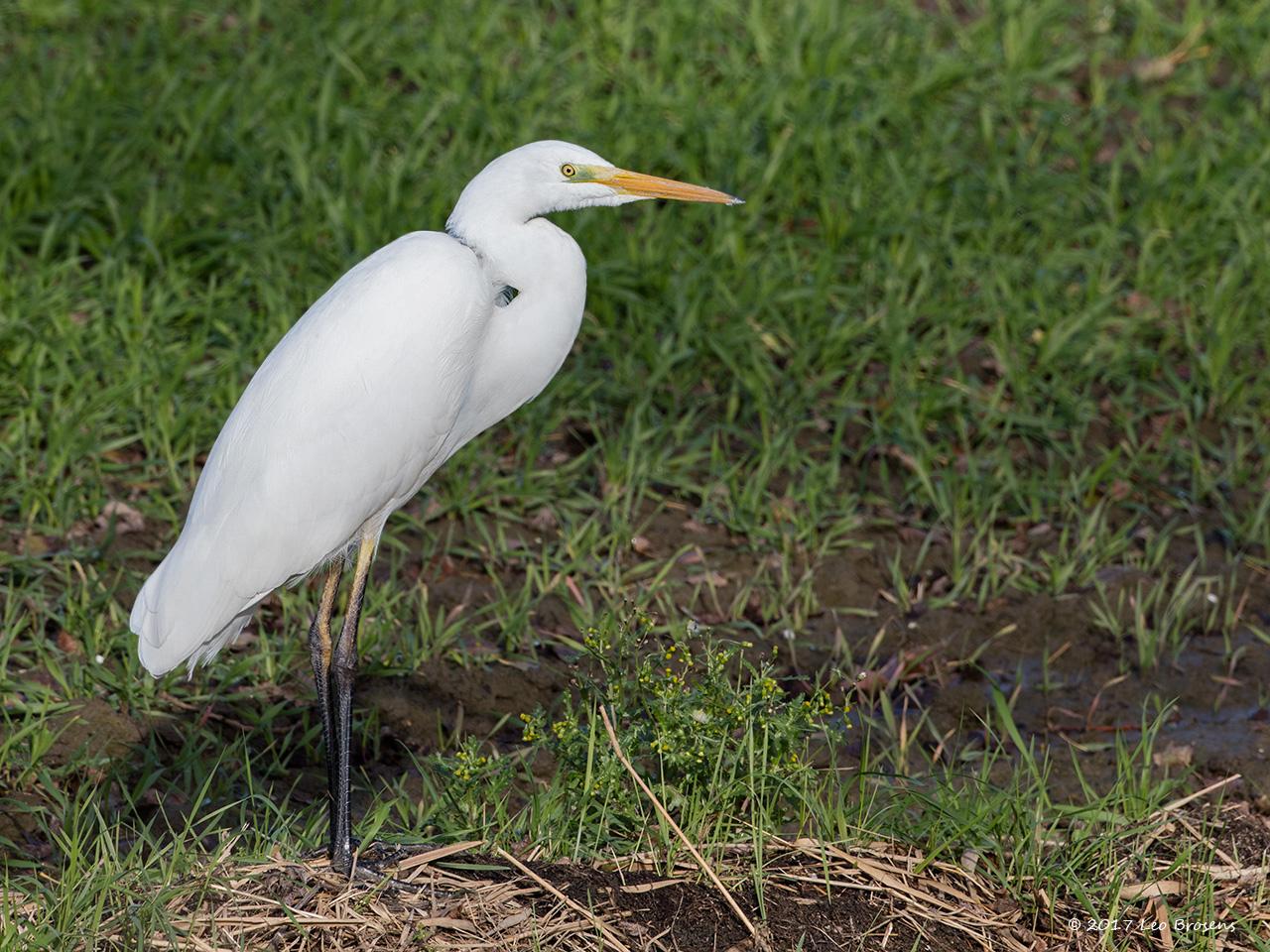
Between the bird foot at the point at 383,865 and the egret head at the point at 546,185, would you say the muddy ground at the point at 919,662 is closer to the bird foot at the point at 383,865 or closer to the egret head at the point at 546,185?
the bird foot at the point at 383,865

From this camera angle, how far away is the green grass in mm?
3793

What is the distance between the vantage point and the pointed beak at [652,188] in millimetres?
3188

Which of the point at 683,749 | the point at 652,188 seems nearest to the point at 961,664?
the point at 683,749

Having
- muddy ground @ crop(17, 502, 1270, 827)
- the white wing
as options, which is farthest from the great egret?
muddy ground @ crop(17, 502, 1270, 827)

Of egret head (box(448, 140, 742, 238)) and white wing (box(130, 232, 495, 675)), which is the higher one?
egret head (box(448, 140, 742, 238))

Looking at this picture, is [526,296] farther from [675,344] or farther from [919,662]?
[675,344]

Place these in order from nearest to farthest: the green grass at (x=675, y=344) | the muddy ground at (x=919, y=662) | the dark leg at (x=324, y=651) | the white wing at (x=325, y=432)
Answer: the white wing at (x=325, y=432) → the dark leg at (x=324, y=651) → the green grass at (x=675, y=344) → the muddy ground at (x=919, y=662)

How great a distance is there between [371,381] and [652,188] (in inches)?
26.6

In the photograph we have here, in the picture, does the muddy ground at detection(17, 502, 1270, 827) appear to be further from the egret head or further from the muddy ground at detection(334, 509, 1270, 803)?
the egret head

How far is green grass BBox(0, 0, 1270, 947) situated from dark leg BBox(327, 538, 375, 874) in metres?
0.09

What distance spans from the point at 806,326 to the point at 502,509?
4.20 ft

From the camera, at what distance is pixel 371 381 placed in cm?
313

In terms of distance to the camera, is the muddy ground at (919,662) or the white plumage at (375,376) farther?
the muddy ground at (919,662)

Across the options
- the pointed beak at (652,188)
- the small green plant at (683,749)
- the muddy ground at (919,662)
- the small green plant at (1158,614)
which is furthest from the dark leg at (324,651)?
the small green plant at (1158,614)
